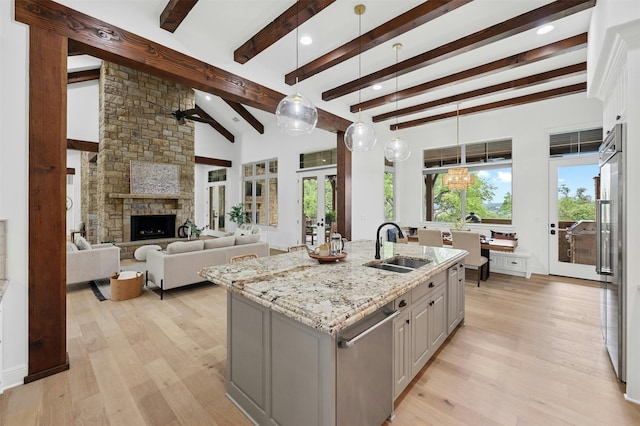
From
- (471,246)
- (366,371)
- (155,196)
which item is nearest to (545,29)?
(471,246)

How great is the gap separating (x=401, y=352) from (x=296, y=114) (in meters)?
2.22

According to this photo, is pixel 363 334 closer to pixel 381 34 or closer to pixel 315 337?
pixel 315 337

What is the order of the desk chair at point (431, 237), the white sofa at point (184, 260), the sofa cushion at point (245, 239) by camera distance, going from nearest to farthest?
the white sofa at point (184, 260)
the desk chair at point (431, 237)
the sofa cushion at point (245, 239)

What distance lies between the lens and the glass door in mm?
11180

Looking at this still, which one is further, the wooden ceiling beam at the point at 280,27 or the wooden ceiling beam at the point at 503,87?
the wooden ceiling beam at the point at 503,87

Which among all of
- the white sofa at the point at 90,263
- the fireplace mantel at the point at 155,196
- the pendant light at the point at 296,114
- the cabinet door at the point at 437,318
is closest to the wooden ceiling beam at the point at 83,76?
the fireplace mantel at the point at 155,196

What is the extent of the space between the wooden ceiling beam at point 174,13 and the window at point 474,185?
5870 mm

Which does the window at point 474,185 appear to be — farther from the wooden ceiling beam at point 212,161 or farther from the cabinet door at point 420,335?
the wooden ceiling beam at point 212,161

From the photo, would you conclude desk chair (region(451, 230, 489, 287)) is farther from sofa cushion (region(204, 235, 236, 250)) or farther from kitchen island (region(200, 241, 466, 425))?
sofa cushion (region(204, 235, 236, 250))

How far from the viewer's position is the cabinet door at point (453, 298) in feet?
9.09

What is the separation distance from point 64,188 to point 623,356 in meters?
4.64

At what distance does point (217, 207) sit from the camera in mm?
11586

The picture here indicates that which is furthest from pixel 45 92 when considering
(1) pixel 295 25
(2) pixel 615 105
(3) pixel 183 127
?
(3) pixel 183 127

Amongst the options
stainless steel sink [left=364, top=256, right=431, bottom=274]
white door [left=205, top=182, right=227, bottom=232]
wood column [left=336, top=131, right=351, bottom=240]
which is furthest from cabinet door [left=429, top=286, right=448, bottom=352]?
white door [left=205, top=182, right=227, bottom=232]
